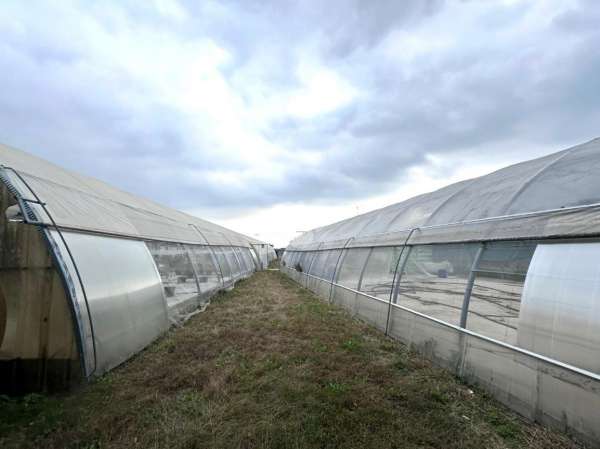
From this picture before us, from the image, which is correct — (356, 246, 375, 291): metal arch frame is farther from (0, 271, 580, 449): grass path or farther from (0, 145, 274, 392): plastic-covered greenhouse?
(0, 145, 274, 392): plastic-covered greenhouse

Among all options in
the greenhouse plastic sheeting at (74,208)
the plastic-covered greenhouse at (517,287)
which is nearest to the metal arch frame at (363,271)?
the plastic-covered greenhouse at (517,287)

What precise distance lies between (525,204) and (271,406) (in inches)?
184

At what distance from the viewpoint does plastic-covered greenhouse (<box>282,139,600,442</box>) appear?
3461mm

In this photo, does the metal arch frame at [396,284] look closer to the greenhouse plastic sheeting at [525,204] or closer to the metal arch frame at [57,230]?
the greenhouse plastic sheeting at [525,204]

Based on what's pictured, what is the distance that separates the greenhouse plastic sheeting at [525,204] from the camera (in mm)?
4082

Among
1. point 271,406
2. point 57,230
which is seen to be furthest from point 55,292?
point 271,406

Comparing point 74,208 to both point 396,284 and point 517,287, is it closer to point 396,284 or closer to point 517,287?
point 396,284

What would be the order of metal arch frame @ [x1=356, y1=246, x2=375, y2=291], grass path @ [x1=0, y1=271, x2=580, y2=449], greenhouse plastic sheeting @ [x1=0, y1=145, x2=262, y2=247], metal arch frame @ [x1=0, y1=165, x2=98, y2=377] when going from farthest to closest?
1. metal arch frame @ [x1=356, y1=246, x2=375, y2=291]
2. greenhouse plastic sheeting @ [x1=0, y1=145, x2=262, y2=247]
3. metal arch frame @ [x1=0, y1=165, x2=98, y2=377]
4. grass path @ [x1=0, y1=271, x2=580, y2=449]

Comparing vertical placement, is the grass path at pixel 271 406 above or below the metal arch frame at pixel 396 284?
below

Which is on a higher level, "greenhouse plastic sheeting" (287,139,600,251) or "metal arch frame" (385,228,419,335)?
"greenhouse plastic sheeting" (287,139,600,251)

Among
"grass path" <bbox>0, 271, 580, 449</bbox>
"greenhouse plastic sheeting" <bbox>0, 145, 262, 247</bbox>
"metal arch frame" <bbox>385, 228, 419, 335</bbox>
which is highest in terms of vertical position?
"greenhouse plastic sheeting" <bbox>0, 145, 262, 247</bbox>

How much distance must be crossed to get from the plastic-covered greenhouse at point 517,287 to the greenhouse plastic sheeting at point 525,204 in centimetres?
2

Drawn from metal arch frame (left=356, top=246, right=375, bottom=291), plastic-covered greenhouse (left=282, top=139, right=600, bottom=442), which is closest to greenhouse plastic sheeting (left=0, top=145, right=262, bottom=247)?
metal arch frame (left=356, top=246, right=375, bottom=291)

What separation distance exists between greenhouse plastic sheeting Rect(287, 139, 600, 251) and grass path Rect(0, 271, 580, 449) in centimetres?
228
